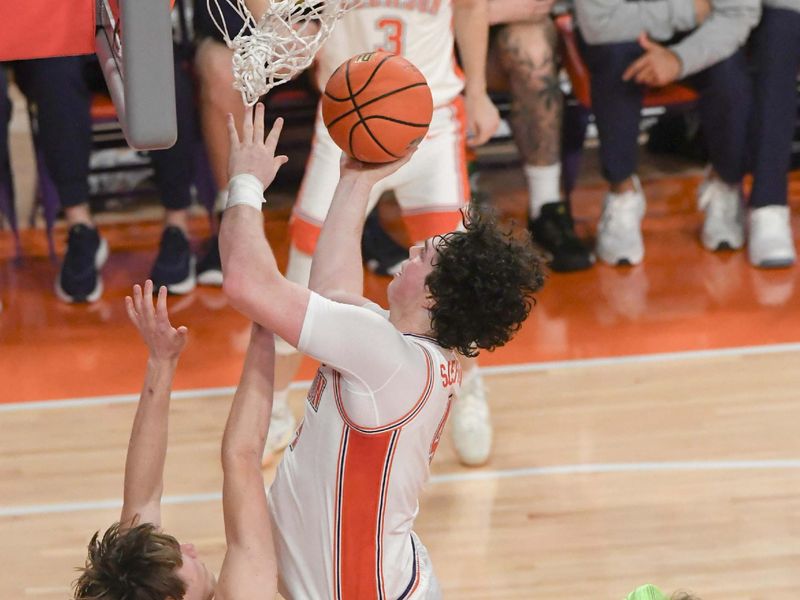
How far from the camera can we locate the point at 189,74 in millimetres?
6152

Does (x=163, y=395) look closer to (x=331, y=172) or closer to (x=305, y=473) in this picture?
(x=305, y=473)

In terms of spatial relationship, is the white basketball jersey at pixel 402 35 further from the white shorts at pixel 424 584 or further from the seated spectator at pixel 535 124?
the white shorts at pixel 424 584

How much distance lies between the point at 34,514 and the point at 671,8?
378cm

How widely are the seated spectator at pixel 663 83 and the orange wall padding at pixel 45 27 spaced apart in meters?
3.84

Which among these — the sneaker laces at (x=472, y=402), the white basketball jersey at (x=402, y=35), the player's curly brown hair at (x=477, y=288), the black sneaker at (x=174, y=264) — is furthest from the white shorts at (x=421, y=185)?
the black sneaker at (x=174, y=264)

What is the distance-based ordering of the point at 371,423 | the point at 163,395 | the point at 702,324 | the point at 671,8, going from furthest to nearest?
the point at 671,8
the point at 702,324
the point at 163,395
the point at 371,423

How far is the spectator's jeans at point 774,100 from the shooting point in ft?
19.9

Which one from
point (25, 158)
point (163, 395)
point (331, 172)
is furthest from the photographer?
point (25, 158)

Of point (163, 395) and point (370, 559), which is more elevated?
point (163, 395)

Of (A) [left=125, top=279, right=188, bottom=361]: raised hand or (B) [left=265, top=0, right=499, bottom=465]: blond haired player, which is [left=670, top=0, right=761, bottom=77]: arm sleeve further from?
(A) [left=125, top=279, right=188, bottom=361]: raised hand

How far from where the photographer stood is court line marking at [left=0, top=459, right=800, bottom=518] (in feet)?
14.4

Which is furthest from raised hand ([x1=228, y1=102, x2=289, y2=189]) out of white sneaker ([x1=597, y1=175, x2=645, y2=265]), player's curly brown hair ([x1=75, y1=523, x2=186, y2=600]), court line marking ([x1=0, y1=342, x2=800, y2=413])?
white sneaker ([x1=597, y1=175, x2=645, y2=265])

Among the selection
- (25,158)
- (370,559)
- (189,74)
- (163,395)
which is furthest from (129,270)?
(370,559)

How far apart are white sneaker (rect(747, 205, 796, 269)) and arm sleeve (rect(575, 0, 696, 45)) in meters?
0.99
